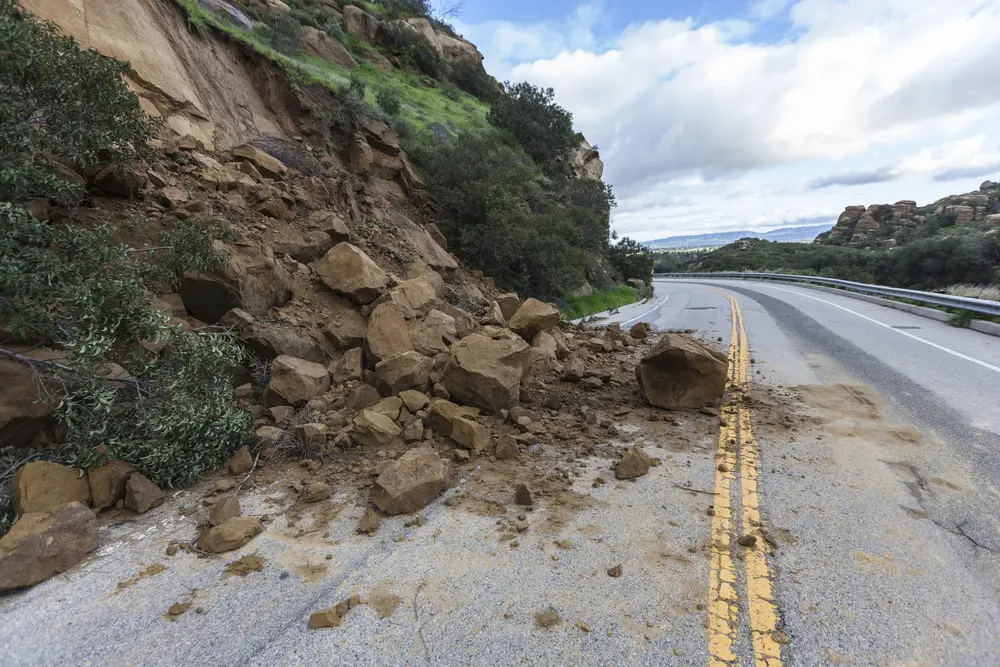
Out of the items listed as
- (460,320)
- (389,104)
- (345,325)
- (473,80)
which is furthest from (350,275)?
(473,80)

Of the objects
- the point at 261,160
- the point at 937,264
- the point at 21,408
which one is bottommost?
the point at 21,408

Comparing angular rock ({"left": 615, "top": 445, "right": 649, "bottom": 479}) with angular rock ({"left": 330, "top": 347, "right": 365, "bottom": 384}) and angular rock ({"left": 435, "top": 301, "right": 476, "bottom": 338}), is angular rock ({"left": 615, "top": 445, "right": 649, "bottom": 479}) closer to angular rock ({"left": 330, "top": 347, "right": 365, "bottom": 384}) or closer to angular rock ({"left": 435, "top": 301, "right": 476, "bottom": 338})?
angular rock ({"left": 330, "top": 347, "right": 365, "bottom": 384})

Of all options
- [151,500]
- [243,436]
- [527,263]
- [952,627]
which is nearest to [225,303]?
[243,436]

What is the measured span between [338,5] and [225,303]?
28.8 m

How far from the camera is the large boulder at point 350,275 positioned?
834 cm

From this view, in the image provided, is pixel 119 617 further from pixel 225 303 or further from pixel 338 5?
pixel 338 5

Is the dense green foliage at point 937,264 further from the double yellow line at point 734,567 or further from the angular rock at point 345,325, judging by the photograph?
the angular rock at point 345,325

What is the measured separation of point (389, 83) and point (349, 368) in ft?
70.0

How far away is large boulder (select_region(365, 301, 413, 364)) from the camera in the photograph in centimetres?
716

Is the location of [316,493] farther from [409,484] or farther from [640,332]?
[640,332]

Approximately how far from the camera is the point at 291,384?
20.6 feet

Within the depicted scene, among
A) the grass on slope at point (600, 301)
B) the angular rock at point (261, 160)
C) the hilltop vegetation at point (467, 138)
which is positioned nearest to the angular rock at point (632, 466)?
the angular rock at point (261, 160)

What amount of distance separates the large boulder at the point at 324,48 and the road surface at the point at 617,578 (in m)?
21.6

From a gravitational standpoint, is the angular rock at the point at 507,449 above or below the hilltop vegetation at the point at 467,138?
below
